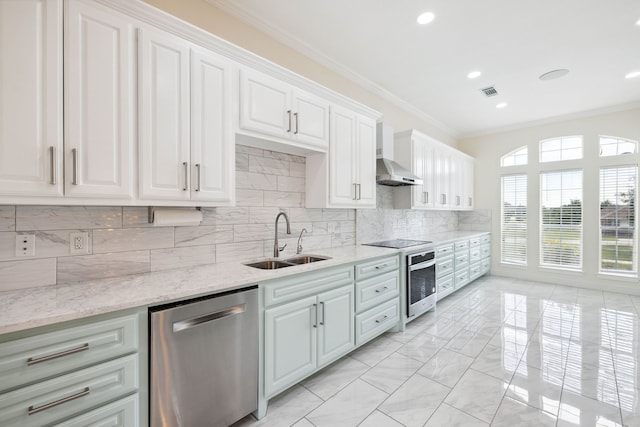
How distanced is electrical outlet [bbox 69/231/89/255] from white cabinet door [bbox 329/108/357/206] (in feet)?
6.40

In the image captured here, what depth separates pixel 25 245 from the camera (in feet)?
5.13

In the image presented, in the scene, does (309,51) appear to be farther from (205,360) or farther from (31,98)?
(205,360)

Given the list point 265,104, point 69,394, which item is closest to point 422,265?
point 265,104

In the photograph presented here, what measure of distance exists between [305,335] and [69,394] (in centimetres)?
134

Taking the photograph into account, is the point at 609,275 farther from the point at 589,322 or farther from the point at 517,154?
the point at 517,154

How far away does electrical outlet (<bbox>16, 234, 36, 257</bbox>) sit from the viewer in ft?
5.08

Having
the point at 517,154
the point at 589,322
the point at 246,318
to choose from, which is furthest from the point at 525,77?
the point at 246,318

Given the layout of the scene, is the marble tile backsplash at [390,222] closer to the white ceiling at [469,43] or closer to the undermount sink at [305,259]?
the undermount sink at [305,259]

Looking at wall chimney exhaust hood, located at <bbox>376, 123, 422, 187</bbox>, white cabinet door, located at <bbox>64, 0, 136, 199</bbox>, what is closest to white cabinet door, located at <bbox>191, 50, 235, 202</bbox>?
white cabinet door, located at <bbox>64, 0, 136, 199</bbox>

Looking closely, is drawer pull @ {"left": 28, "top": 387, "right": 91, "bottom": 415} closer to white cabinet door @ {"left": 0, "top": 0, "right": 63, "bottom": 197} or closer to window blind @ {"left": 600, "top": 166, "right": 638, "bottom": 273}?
white cabinet door @ {"left": 0, "top": 0, "right": 63, "bottom": 197}

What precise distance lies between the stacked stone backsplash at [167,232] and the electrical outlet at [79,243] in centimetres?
2

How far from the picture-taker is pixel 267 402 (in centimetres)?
200

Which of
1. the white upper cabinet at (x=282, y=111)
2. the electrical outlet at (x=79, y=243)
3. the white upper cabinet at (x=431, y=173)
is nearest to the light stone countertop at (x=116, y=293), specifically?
the electrical outlet at (x=79, y=243)

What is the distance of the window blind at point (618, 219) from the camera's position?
4633 mm
